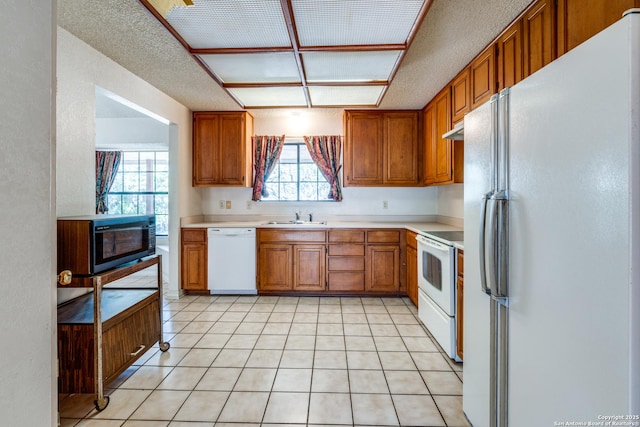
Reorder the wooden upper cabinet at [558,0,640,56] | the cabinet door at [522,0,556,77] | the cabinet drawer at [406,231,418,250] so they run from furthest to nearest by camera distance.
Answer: the cabinet drawer at [406,231,418,250] < the cabinet door at [522,0,556,77] < the wooden upper cabinet at [558,0,640,56]

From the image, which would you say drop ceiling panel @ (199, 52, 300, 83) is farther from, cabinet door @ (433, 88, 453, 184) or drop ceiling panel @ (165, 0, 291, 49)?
cabinet door @ (433, 88, 453, 184)

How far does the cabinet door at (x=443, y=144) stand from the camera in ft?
10.2

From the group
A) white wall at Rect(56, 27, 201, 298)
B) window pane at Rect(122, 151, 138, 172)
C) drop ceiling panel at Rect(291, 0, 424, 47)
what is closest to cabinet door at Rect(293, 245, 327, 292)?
Answer: white wall at Rect(56, 27, 201, 298)

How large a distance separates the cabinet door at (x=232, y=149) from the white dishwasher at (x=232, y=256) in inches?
27.3

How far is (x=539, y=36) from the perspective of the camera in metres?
1.75

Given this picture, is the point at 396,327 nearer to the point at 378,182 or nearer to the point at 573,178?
the point at 378,182

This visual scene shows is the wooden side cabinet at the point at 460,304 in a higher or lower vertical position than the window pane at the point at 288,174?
lower

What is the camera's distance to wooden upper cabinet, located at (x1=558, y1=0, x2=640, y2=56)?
4.21 ft

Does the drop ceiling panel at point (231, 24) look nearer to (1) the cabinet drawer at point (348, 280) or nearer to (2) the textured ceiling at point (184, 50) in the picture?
(2) the textured ceiling at point (184, 50)

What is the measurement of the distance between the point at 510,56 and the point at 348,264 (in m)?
2.55

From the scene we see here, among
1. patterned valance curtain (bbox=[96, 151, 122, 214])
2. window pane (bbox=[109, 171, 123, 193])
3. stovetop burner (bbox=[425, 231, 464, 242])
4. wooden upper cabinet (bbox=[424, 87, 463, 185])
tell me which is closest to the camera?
stovetop burner (bbox=[425, 231, 464, 242])

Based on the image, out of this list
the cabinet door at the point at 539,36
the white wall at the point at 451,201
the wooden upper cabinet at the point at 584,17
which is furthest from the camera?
the white wall at the point at 451,201

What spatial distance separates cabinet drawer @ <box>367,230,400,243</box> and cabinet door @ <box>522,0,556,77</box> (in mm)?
2209

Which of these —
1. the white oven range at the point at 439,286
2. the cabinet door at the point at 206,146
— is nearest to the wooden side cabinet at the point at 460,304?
the white oven range at the point at 439,286
